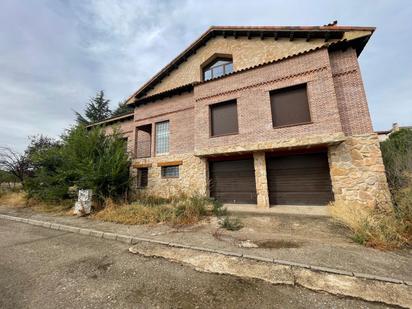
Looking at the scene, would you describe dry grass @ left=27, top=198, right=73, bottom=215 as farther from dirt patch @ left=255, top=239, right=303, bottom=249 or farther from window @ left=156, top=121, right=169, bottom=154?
dirt patch @ left=255, top=239, right=303, bottom=249

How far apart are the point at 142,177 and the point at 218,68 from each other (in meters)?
A: 9.25

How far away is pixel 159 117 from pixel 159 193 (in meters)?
5.19

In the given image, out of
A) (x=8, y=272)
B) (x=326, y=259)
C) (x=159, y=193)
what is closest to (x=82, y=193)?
(x=159, y=193)

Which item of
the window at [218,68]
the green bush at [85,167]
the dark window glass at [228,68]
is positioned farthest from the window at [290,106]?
the green bush at [85,167]

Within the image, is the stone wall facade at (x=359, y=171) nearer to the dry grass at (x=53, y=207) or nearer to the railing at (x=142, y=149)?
the railing at (x=142, y=149)

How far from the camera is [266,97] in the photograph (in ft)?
28.1

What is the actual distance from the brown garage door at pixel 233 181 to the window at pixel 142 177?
516 centimetres

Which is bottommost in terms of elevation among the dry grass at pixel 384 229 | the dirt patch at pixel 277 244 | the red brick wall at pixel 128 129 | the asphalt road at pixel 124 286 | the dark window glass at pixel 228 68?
the asphalt road at pixel 124 286

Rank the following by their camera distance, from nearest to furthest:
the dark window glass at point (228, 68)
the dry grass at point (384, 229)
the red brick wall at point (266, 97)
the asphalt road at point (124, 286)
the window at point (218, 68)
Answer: the asphalt road at point (124, 286), the dry grass at point (384, 229), the red brick wall at point (266, 97), the dark window glass at point (228, 68), the window at point (218, 68)

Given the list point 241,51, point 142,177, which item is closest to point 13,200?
point 142,177

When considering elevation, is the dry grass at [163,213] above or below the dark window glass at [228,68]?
below

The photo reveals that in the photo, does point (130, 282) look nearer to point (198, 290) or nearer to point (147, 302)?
point (147, 302)

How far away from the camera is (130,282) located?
288cm

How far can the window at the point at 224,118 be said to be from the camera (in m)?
9.58
